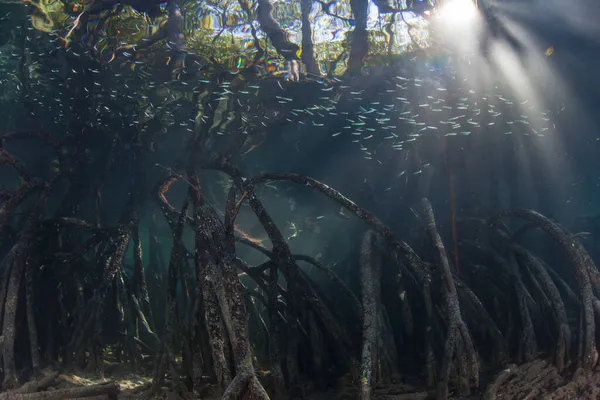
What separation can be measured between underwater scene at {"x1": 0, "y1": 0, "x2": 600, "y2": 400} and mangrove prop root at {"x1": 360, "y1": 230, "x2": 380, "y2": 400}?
28 mm

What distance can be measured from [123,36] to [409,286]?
6.93 meters

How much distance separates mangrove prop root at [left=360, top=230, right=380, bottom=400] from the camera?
341cm

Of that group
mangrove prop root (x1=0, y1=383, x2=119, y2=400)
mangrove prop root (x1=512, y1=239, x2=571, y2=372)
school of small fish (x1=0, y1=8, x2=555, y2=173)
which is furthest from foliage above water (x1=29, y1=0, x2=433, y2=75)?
mangrove prop root (x1=0, y1=383, x2=119, y2=400)

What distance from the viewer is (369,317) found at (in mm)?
3971

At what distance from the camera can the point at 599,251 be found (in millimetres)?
11734

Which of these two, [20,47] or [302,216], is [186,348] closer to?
[20,47]

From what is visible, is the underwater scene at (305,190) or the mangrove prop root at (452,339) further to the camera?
the underwater scene at (305,190)

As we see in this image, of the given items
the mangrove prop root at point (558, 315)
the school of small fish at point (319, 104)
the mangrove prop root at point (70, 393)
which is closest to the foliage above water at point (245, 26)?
the school of small fish at point (319, 104)

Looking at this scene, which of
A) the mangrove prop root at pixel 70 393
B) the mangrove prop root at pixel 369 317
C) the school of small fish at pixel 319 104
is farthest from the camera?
the school of small fish at pixel 319 104

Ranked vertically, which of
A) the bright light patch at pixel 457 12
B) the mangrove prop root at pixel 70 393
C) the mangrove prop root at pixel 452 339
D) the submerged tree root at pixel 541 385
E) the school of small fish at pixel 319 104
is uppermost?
the bright light patch at pixel 457 12

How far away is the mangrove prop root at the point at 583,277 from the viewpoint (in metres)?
4.16

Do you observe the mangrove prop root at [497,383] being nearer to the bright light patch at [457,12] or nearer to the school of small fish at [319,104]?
the school of small fish at [319,104]

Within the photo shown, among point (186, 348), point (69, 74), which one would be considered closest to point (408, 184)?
point (186, 348)

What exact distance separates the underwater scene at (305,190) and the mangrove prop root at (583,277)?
30 mm
